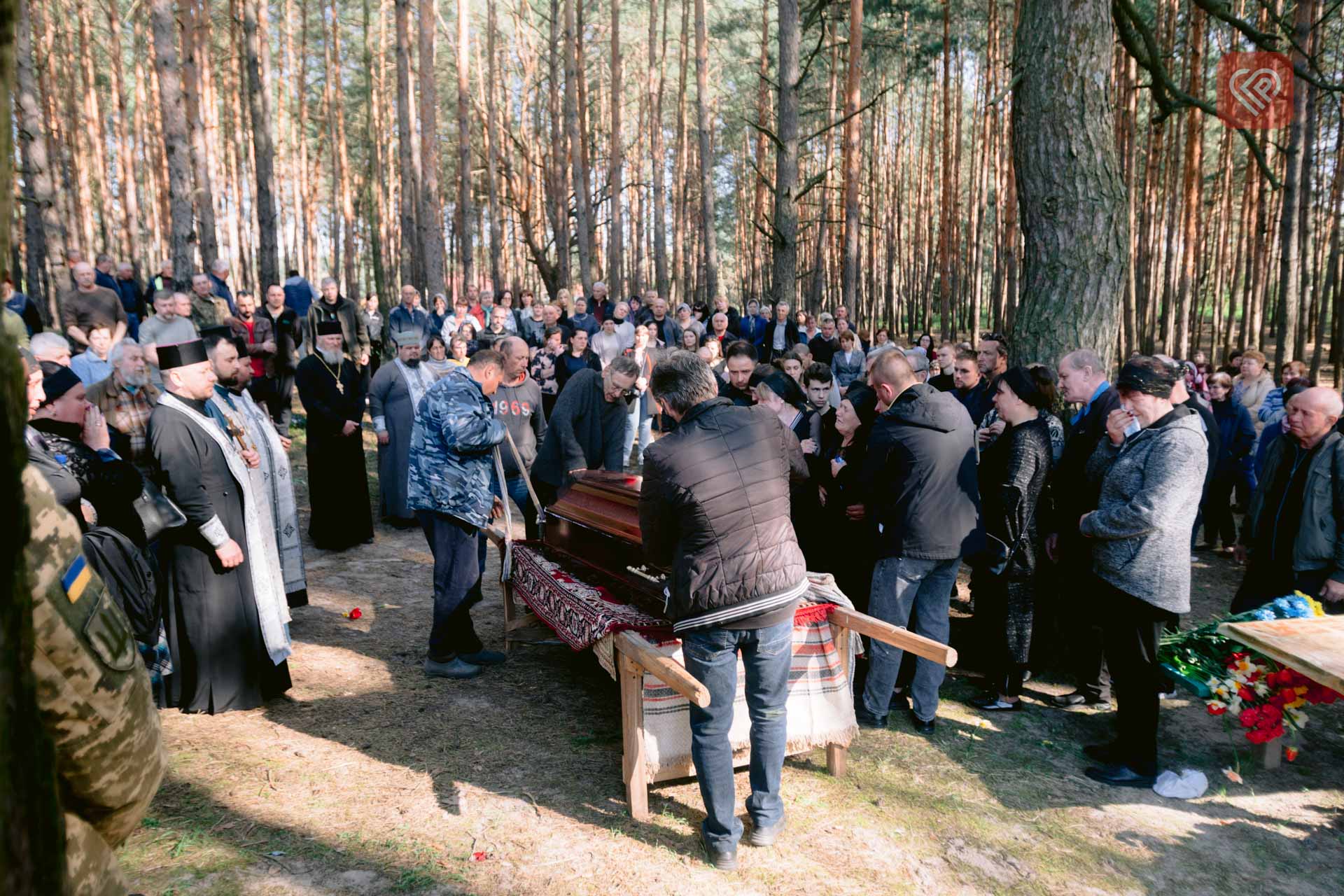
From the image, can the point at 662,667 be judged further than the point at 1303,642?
No

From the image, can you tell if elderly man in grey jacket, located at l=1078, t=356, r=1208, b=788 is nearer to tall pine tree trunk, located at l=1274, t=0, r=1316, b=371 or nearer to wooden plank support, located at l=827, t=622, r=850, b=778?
wooden plank support, located at l=827, t=622, r=850, b=778

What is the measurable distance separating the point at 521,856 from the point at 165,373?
2.71 m

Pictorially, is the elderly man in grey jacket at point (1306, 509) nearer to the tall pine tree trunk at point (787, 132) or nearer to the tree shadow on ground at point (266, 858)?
the tree shadow on ground at point (266, 858)

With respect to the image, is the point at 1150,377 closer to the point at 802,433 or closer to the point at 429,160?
the point at 802,433

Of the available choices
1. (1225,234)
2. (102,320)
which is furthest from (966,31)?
(102,320)

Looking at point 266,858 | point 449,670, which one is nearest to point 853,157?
point 449,670

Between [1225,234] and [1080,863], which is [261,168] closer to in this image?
[1080,863]

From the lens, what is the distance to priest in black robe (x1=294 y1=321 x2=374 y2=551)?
7.15m

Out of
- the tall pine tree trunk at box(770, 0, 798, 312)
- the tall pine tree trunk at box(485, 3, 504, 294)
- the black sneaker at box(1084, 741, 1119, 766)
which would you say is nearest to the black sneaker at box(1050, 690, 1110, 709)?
the black sneaker at box(1084, 741, 1119, 766)

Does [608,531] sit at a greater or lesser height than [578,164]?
lesser

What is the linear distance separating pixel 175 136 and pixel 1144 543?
463 inches

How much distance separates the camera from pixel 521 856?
334 cm

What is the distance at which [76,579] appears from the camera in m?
1.08

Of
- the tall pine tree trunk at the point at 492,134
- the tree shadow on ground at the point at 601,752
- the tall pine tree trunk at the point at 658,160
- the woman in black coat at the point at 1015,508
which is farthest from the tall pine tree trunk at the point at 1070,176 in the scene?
the tall pine tree trunk at the point at 492,134
